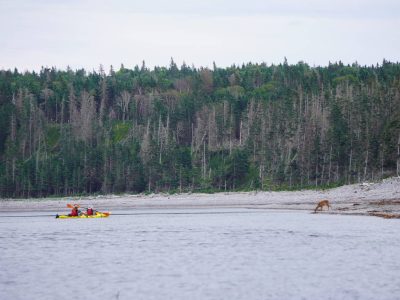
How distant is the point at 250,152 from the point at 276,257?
286 ft

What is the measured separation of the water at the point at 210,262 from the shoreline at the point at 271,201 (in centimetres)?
916

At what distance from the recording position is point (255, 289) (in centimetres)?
2136

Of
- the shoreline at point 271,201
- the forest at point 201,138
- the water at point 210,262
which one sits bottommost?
the water at point 210,262

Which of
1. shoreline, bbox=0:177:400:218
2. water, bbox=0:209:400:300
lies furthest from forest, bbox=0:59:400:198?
water, bbox=0:209:400:300

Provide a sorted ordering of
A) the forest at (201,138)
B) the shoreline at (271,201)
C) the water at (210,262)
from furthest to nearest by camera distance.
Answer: the forest at (201,138)
the shoreline at (271,201)
the water at (210,262)

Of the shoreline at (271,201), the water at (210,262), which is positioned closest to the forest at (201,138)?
the shoreline at (271,201)

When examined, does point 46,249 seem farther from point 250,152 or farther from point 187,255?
point 250,152

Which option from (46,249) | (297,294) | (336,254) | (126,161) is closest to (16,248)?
(46,249)

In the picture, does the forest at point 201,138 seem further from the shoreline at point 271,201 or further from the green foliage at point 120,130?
the shoreline at point 271,201

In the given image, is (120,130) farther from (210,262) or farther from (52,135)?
(210,262)

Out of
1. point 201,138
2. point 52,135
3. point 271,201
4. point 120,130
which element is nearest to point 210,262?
point 271,201

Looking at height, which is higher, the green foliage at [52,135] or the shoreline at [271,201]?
the green foliage at [52,135]

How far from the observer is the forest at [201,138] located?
320 feet

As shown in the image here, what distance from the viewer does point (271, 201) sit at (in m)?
75.3
